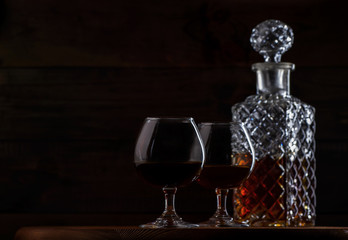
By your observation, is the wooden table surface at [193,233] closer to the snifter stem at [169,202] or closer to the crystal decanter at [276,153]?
the snifter stem at [169,202]

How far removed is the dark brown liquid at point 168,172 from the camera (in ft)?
3.78

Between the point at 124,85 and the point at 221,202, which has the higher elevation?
the point at 124,85

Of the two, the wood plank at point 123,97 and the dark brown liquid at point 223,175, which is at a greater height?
the wood plank at point 123,97

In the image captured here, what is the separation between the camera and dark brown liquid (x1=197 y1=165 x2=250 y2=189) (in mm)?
1243

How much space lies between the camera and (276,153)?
140 cm

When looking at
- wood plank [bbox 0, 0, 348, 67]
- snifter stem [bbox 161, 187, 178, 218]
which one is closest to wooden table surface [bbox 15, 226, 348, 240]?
snifter stem [bbox 161, 187, 178, 218]

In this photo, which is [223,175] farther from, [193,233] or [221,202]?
[193,233]

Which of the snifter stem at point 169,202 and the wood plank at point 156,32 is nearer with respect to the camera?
the snifter stem at point 169,202

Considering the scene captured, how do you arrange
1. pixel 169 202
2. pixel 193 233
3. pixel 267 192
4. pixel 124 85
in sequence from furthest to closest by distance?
pixel 124 85 < pixel 267 192 < pixel 169 202 < pixel 193 233

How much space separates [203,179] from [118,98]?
0.46 metres

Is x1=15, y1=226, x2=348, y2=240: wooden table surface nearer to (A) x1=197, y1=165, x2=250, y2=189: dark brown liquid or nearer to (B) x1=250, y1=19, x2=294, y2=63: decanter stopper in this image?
(A) x1=197, y1=165, x2=250, y2=189: dark brown liquid

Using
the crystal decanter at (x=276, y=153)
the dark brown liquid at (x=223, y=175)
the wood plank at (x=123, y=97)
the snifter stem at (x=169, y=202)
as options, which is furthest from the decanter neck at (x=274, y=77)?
the snifter stem at (x=169, y=202)

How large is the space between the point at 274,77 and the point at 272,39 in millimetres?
97

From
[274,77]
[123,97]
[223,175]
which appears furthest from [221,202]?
[123,97]
